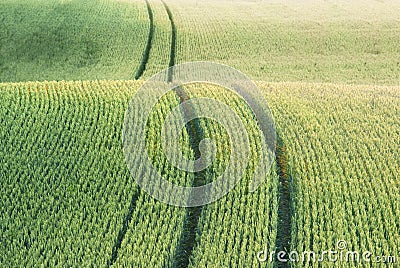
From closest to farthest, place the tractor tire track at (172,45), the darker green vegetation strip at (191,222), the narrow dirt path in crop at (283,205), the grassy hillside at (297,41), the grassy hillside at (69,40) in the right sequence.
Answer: the darker green vegetation strip at (191,222)
the narrow dirt path in crop at (283,205)
the tractor tire track at (172,45)
the grassy hillside at (69,40)
the grassy hillside at (297,41)

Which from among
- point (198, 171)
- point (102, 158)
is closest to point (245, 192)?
point (198, 171)

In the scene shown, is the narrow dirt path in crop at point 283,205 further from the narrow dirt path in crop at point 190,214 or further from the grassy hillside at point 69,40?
the grassy hillside at point 69,40

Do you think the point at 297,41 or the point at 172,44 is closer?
the point at 172,44

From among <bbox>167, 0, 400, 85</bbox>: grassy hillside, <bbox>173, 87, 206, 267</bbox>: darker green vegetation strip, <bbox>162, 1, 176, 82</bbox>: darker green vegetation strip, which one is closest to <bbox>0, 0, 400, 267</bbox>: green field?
<bbox>173, 87, 206, 267</bbox>: darker green vegetation strip

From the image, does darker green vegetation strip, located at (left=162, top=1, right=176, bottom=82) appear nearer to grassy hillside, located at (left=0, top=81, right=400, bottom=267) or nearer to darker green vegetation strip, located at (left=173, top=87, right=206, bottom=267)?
grassy hillside, located at (left=0, top=81, right=400, bottom=267)

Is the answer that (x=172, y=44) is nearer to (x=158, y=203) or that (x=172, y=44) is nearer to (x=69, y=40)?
(x=69, y=40)

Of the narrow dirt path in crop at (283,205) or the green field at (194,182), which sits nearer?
the green field at (194,182)

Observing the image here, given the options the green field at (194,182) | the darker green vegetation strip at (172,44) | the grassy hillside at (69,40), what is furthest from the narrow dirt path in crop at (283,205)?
the grassy hillside at (69,40)

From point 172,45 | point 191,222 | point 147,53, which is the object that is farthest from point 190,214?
point 172,45

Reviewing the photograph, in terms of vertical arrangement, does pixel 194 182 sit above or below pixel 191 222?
above
